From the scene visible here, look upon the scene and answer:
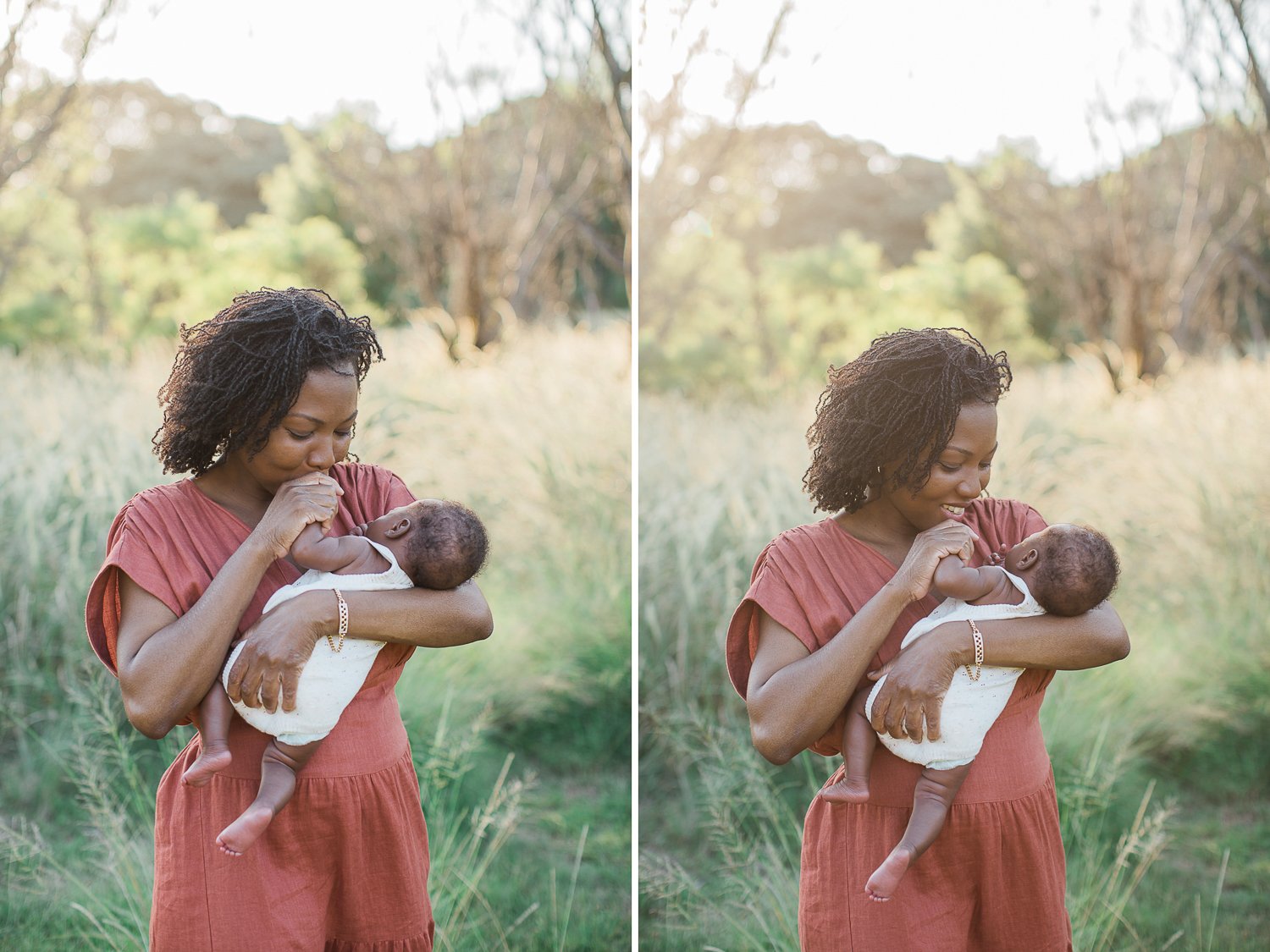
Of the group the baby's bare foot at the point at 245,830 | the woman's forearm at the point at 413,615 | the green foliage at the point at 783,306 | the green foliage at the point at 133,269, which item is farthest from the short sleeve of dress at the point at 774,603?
the green foliage at the point at 783,306

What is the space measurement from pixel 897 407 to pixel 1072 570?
0.37m

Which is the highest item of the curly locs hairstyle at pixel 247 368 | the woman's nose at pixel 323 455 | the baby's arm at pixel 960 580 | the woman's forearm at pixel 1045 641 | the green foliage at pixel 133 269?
the green foliage at pixel 133 269

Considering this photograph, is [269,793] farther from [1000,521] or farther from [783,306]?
[783,306]

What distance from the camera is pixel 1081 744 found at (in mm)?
3381

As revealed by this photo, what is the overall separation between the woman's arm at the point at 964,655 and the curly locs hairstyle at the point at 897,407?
0.83 feet

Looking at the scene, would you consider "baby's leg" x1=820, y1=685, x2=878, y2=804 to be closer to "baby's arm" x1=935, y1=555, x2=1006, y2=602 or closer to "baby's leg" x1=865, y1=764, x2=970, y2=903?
"baby's leg" x1=865, y1=764, x2=970, y2=903

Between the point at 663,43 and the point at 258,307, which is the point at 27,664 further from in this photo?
the point at 663,43

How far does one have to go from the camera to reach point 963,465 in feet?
5.64

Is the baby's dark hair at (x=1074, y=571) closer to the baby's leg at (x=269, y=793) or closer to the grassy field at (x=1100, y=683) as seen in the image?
the baby's leg at (x=269, y=793)

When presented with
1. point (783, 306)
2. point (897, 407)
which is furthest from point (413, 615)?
point (783, 306)

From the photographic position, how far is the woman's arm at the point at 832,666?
167 cm

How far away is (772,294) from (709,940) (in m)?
2.64

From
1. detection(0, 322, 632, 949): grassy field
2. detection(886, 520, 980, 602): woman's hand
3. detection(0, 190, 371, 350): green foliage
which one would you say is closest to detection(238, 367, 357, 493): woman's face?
detection(886, 520, 980, 602): woman's hand

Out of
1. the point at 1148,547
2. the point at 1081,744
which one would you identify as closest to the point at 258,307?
the point at 1081,744
